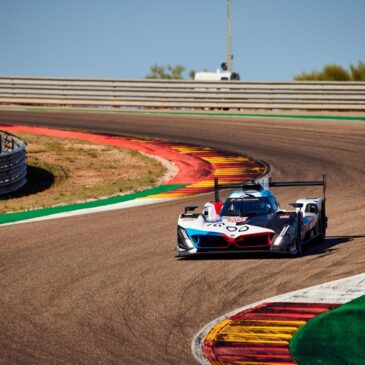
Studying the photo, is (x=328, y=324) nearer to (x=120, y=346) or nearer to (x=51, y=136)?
(x=120, y=346)

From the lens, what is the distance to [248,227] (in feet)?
48.1

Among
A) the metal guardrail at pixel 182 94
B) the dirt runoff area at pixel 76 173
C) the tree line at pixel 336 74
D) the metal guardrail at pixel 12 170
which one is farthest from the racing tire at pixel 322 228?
the tree line at pixel 336 74

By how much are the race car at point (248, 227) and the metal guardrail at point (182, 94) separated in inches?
922

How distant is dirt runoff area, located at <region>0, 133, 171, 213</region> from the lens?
78.6 feet

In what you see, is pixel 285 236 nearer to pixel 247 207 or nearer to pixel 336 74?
pixel 247 207

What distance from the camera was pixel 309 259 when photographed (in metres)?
14.3

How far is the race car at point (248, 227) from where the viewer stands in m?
14.5

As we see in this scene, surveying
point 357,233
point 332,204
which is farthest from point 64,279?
point 332,204

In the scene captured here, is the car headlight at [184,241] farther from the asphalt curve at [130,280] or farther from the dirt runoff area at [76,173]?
the dirt runoff area at [76,173]

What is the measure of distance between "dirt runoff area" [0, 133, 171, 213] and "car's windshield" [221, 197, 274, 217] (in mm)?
7675

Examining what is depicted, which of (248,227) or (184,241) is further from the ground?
(248,227)

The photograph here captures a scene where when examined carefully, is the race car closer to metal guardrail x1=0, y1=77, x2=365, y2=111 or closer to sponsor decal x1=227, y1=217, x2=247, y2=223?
sponsor decal x1=227, y1=217, x2=247, y2=223

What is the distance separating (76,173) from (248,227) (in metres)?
14.5

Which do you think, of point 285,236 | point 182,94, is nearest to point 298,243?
point 285,236
